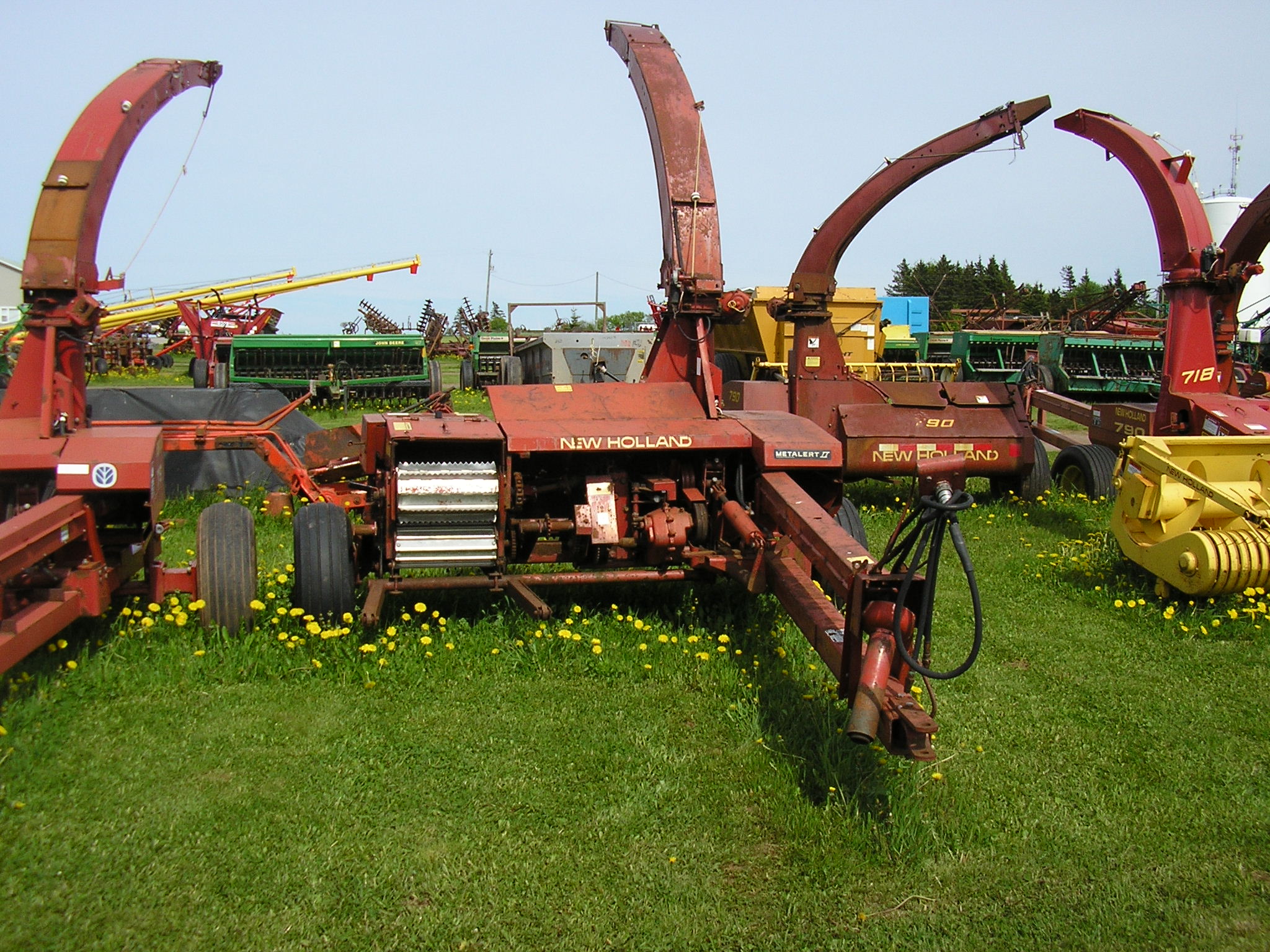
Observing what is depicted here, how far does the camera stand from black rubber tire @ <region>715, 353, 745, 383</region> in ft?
59.7

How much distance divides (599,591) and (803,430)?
65.0 inches

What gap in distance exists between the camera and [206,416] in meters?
11.3

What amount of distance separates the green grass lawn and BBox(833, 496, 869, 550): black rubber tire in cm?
87

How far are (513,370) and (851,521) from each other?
1432cm

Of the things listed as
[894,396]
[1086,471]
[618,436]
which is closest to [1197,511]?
[1086,471]

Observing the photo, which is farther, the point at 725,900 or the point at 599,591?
the point at 599,591

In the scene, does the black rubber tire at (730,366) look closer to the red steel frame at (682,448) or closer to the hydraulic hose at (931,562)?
the red steel frame at (682,448)

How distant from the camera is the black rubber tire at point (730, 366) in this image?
716 inches

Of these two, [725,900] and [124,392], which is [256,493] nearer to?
[124,392]

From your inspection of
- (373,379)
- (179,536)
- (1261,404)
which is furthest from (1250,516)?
(373,379)

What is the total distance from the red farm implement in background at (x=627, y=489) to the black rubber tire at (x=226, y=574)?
27cm

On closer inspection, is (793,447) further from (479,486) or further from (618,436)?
(479,486)

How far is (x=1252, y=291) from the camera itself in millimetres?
39188

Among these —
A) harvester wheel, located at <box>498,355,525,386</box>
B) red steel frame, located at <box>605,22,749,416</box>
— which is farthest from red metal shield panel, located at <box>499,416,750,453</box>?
harvester wheel, located at <box>498,355,525,386</box>
